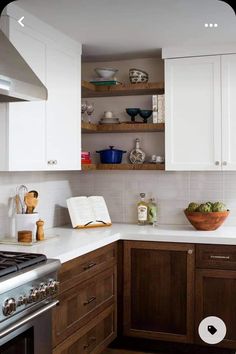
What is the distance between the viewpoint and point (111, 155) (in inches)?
173

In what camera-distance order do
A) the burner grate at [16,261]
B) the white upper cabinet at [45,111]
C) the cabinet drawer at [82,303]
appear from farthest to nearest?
1. the white upper cabinet at [45,111]
2. the cabinet drawer at [82,303]
3. the burner grate at [16,261]

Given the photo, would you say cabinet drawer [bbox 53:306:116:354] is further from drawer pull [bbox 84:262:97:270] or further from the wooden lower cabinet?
drawer pull [bbox 84:262:97:270]

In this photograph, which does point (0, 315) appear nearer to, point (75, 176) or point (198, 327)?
point (198, 327)

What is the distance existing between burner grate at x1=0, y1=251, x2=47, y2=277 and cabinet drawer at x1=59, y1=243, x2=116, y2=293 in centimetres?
30

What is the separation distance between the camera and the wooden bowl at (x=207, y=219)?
12.9ft

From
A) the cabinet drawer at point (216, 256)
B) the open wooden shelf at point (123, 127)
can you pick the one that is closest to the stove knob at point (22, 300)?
the cabinet drawer at point (216, 256)

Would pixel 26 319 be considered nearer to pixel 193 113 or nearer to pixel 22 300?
pixel 22 300

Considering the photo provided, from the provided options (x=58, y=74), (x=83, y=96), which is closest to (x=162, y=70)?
(x=83, y=96)

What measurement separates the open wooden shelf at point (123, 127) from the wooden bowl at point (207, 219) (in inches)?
28.8

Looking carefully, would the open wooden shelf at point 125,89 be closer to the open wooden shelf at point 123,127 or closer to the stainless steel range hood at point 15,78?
the open wooden shelf at point 123,127

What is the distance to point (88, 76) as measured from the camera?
4.55 m

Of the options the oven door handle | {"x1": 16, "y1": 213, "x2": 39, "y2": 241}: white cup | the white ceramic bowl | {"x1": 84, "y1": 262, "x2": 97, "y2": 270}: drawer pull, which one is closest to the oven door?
the oven door handle

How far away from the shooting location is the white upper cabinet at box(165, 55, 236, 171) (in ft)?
13.0

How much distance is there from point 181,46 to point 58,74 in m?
1.01
